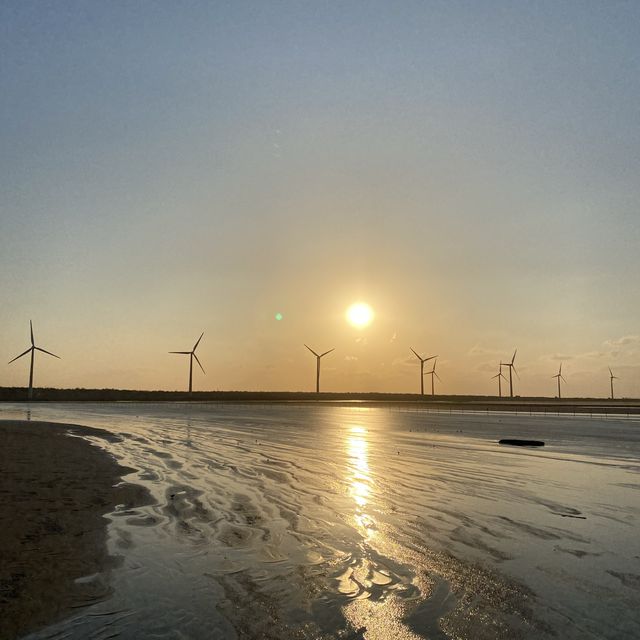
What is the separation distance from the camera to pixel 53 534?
34.6 ft

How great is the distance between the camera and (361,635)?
6.29 meters

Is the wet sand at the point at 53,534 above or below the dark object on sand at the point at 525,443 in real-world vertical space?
above

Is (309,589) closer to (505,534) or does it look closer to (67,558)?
(67,558)

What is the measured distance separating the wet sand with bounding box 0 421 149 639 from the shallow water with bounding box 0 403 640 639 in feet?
1.36

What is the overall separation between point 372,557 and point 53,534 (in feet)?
21.3

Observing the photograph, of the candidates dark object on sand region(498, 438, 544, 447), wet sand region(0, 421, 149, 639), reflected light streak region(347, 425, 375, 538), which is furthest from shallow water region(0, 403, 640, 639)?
dark object on sand region(498, 438, 544, 447)

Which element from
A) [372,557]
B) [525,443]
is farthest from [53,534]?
[525,443]

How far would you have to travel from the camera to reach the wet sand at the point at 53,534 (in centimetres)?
718

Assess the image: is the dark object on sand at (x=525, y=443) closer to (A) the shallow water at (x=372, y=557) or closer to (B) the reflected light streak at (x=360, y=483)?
(B) the reflected light streak at (x=360, y=483)

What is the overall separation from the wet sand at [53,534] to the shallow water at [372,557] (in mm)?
414

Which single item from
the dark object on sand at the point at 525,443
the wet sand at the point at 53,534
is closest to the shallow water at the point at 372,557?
the wet sand at the point at 53,534

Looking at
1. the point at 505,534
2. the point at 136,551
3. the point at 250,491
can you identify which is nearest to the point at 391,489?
the point at 250,491

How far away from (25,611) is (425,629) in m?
5.26

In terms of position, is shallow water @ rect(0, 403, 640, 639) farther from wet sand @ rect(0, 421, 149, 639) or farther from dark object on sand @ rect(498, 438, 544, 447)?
dark object on sand @ rect(498, 438, 544, 447)
